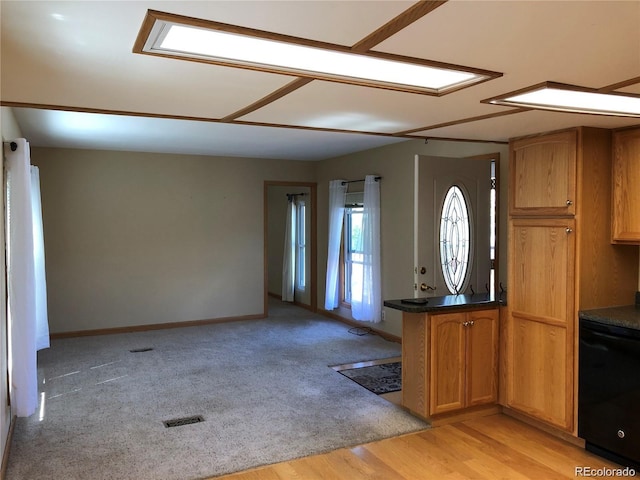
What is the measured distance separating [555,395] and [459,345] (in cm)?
70

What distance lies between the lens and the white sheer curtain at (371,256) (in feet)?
20.7

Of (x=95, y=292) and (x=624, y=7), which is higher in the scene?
(x=624, y=7)

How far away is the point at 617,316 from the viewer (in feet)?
10.4

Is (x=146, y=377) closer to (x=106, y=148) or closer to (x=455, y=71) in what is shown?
(x=106, y=148)

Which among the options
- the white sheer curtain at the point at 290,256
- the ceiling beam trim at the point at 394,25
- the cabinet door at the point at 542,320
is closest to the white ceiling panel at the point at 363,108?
the ceiling beam trim at the point at 394,25

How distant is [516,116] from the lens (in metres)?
3.05

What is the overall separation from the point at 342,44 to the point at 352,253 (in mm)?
5497

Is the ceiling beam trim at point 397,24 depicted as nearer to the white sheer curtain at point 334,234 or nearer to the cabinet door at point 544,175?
the cabinet door at point 544,175

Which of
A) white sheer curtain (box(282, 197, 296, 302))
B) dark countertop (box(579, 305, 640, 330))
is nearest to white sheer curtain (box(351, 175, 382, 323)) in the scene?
white sheer curtain (box(282, 197, 296, 302))

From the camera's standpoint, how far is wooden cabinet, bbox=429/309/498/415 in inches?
144

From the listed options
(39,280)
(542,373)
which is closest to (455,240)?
(542,373)

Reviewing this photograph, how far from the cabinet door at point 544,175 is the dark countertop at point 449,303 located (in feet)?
2.28

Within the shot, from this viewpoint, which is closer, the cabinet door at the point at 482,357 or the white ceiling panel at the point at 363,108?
the white ceiling panel at the point at 363,108

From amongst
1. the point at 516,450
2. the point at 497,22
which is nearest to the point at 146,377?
the point at 516,450
